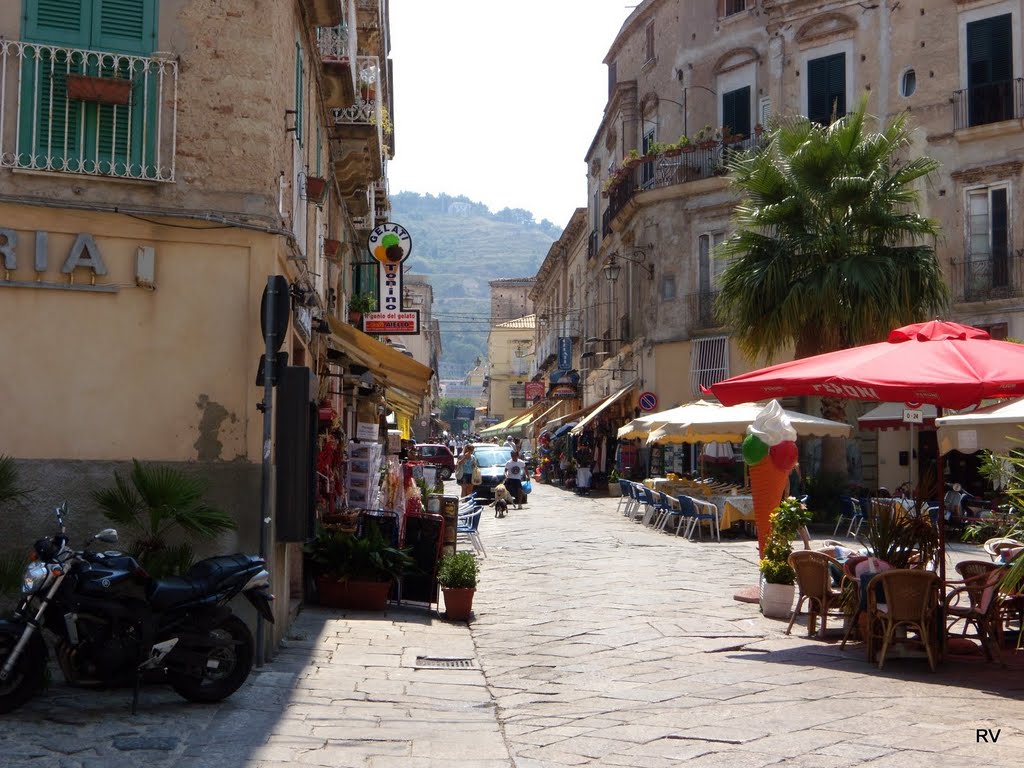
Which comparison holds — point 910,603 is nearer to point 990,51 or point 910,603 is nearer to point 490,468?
point 990,51

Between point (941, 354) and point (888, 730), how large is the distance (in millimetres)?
3625

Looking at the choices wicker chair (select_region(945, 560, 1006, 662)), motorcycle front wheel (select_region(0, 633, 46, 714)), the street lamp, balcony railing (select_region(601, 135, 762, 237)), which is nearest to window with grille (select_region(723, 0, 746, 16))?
balcony railing (select_region(601, 135, 762, 237))

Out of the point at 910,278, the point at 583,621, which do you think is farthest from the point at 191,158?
the point at 910,278

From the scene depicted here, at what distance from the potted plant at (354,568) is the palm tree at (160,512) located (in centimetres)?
314

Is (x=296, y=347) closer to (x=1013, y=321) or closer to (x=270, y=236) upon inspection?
(x=270, y=236)

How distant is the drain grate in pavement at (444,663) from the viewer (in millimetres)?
9164

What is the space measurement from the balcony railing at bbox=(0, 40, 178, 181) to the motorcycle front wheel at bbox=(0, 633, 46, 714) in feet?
12.4

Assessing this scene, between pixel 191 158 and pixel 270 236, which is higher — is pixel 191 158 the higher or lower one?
the higher one

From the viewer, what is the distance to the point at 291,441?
9180 millimetres

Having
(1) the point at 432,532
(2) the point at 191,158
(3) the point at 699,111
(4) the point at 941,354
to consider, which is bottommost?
(1) the point at 432,532

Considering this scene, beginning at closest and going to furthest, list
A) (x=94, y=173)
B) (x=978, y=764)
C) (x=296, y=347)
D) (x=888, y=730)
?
1. (x=978, y=764)
2. (x=888, y=730)
3. (x=94, y=173)
4. (x=296, y=347)

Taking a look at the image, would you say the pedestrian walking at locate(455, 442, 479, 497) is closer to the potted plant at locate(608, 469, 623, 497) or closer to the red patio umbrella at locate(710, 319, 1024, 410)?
the potted plant at locate(608, 469, 623, 497)

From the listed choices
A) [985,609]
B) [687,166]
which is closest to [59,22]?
[985,609]

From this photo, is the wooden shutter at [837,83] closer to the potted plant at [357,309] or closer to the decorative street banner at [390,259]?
the decorative street banner at [390,259]
